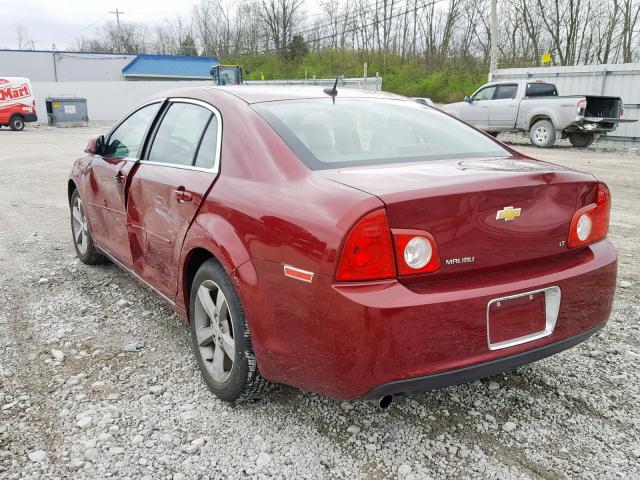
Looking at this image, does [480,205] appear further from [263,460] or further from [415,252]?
[263,460]

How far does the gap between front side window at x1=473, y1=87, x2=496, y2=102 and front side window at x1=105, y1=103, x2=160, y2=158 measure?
1510 centimetres

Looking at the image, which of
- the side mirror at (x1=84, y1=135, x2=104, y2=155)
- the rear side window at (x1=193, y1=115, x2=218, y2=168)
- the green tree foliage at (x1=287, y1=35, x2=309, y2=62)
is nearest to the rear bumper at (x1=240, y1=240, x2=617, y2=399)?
the rear side window at (x1=193, y1=115, x2=218, y2=168)

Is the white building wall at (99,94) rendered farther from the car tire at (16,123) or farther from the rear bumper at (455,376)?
the rear bumper at (455,376)

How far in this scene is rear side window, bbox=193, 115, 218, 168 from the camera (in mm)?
3016

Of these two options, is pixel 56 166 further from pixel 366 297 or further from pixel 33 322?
pixel 366 297

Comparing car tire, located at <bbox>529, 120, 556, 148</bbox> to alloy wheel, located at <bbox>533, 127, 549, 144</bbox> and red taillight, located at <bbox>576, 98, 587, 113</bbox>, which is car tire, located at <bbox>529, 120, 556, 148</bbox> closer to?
alloy wheel, located at <bbox>533, 127, 549, 144</bbox>

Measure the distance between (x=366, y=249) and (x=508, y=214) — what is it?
24.6 inches

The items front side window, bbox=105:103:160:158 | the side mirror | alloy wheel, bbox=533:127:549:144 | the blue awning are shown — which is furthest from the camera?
the blue awning

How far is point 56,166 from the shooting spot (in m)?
13.7

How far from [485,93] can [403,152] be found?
52.6ft

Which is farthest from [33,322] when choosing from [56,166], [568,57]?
[568,57]

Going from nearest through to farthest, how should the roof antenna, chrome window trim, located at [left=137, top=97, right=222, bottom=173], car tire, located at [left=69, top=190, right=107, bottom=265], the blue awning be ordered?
chrome window trim, located at [left=137, top=97, right=222, bottom=173]
the roof antenna
car tire, located at [left=69, top=190, right=107, bottom=265]
the blue awning

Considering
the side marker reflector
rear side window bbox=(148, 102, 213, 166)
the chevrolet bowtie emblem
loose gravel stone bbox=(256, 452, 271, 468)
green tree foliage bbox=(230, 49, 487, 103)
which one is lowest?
loose gravel stone bbox=(256, 452, 271, 468)

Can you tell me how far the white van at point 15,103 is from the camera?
1004 inches
